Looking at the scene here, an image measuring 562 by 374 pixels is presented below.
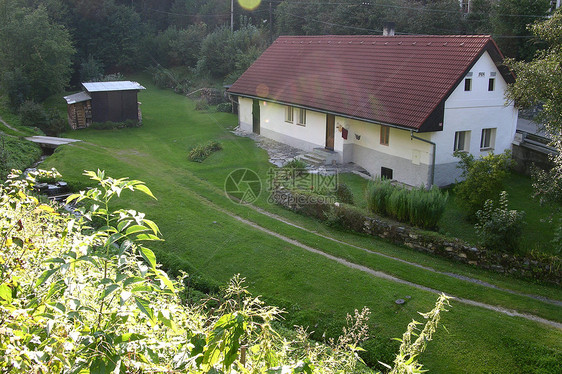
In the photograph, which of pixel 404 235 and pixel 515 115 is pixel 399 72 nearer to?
pixel 515 115

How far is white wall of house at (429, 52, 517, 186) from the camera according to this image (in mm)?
20031

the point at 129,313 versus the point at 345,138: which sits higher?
the point at 129,313

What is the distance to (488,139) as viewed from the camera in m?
22.2

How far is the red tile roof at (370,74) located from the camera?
65.7 ft

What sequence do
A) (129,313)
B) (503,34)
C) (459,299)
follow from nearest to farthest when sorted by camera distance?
(129,313), (459,299), (503,34)

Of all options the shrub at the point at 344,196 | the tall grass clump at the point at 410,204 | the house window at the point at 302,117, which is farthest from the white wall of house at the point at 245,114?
the tall grass clump at the point at 410,204

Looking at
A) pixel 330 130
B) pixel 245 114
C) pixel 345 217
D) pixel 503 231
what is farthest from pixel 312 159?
pixel 503 231

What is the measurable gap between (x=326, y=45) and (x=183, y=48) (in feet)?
82.6

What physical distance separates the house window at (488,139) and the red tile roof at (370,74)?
123 inches

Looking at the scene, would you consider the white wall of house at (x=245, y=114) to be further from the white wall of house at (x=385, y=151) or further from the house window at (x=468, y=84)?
the house window at (x=468, y=84)

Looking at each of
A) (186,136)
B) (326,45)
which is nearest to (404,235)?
(326,45)

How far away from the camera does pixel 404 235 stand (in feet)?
49.6

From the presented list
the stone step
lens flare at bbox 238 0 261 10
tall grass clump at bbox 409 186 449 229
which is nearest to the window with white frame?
the stone step

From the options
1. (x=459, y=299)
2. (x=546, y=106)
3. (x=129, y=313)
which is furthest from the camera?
(x=546, y=106)
